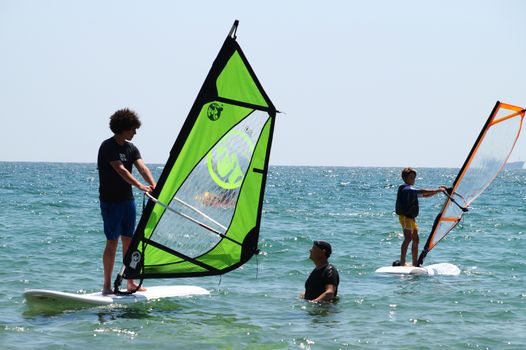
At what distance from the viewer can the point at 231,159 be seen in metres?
7.63

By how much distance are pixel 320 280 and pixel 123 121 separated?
105 inches

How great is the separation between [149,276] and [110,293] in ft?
1.62

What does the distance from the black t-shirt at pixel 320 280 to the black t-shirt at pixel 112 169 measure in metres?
2.16

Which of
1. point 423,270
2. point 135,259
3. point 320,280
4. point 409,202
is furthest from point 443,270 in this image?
point 135,259

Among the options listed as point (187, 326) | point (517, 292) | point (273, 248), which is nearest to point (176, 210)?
point (187, 326)

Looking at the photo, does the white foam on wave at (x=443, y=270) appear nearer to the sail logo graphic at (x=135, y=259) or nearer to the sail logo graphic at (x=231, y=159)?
the sail logo graphic at (x=231, y=159)

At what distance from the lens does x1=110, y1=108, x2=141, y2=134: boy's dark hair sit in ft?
24.6

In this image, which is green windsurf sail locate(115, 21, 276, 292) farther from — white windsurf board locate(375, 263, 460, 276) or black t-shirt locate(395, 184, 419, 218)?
white windsurf board locate(375, 263, 460, 276)

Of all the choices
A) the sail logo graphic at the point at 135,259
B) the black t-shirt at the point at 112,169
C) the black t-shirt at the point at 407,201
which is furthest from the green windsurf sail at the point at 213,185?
the black t-shirt at the point at 407,201

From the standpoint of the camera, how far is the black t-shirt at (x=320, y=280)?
8516 millimetres

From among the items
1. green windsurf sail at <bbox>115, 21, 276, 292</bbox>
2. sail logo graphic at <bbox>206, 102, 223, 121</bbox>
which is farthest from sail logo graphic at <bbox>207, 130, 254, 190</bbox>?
sail logo graphic at <bbox>206, 102, 223, 121</bbox>

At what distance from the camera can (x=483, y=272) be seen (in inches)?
471

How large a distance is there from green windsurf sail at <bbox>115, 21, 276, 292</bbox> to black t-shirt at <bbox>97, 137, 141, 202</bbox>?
1.11 ft

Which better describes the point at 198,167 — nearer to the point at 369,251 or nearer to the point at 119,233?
the point at 119,233
